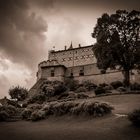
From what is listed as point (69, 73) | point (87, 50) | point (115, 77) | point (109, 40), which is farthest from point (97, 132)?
point (87, 50)

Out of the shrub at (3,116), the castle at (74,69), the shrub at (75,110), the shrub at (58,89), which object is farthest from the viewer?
the castle at (74,69)

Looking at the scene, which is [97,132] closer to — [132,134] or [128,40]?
[132,134]

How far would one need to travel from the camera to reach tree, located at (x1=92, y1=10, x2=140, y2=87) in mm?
33438

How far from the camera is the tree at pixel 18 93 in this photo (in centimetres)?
5339

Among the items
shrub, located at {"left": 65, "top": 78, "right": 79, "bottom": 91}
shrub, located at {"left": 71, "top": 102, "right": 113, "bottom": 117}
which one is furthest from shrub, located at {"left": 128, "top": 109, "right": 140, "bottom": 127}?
shrub, located at {"left": 65, "top": 78, "right": 79, "bottom": 91}

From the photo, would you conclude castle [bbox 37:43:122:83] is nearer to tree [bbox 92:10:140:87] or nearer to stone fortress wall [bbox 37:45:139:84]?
stone fortress wall [bbox 37:45:139:84]

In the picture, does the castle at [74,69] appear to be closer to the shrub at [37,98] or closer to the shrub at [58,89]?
the shrub at [58,89]

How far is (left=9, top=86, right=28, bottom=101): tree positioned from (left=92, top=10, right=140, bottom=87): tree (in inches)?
1009

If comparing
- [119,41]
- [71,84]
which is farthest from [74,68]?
[119,41]

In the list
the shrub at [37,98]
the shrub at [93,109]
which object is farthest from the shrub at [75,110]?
the shrub at [37,98]

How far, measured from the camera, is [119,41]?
34594mm

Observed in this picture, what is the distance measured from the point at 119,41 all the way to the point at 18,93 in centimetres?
3044

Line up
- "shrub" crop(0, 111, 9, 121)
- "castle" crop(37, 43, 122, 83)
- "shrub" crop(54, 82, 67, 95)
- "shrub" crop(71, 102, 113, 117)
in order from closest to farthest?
→ "shrub" crop(71, 102, 113, 117) < "shrub" crop(0, 111, 9, 121) < "shrub" crop(54, 82, 67, 95) < "castle" crop(37, 43, 122, 83)

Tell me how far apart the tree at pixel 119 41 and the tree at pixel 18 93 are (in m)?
25.6
